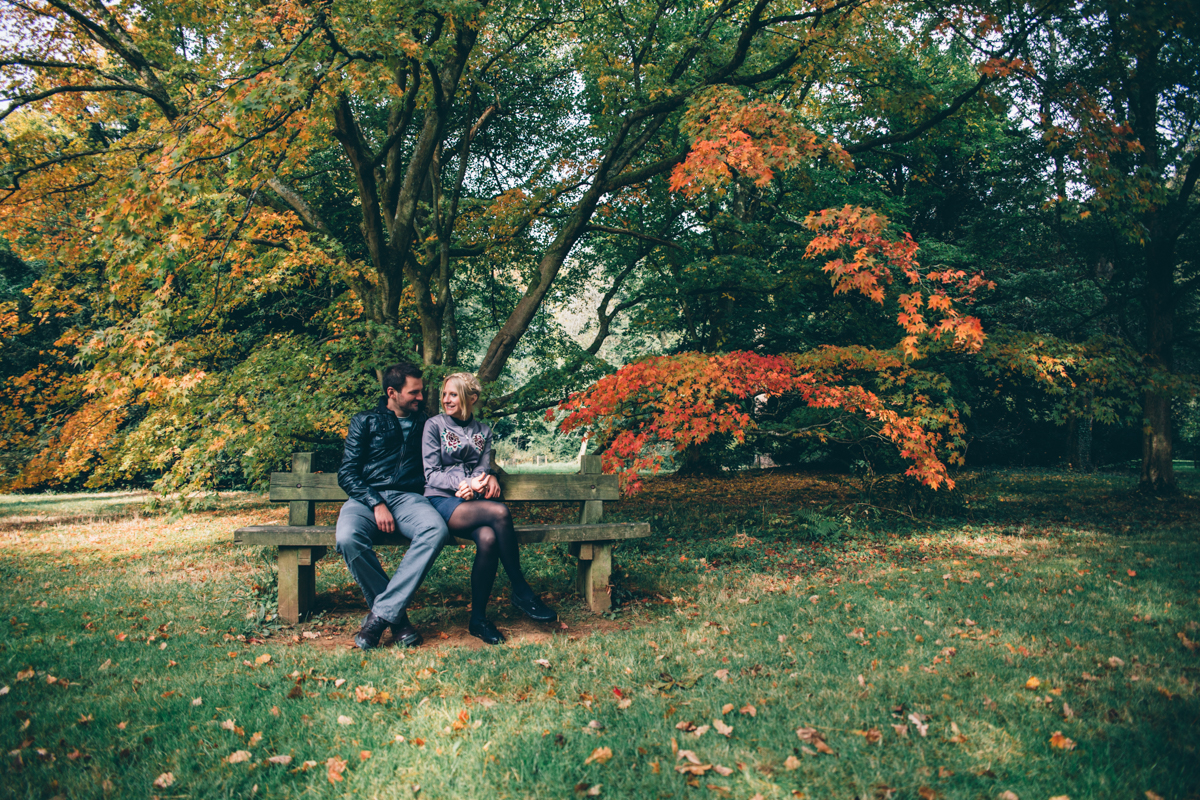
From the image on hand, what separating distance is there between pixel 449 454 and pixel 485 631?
1.16m

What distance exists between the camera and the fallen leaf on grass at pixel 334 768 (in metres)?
2.38

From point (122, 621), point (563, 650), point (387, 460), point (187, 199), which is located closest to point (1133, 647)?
point (563, 650)

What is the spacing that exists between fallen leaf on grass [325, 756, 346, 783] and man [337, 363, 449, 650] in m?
1.41

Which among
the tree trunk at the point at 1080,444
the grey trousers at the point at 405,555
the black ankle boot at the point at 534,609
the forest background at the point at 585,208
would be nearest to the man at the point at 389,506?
the grey trousers at the point at 405,555

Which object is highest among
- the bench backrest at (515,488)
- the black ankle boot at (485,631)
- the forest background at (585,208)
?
the forest background at (585,208)

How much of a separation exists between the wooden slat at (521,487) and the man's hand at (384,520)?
21.5 inches

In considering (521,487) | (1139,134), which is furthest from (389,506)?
(1139,134)

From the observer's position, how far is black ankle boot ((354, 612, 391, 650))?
3.88 m

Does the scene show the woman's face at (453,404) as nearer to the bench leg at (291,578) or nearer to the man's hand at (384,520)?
the man's hand at (384,520)

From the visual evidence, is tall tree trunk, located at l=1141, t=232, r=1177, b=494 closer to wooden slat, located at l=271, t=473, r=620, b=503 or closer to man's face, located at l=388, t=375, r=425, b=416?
wooden slat, located at l=271, t=473, r=620, b=503

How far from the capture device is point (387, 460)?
14.4 ft

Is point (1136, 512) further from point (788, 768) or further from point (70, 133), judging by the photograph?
point (70, 133)

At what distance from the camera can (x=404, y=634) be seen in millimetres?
3965

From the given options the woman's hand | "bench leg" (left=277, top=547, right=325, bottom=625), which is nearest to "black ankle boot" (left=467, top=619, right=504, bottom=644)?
the woman's hand
